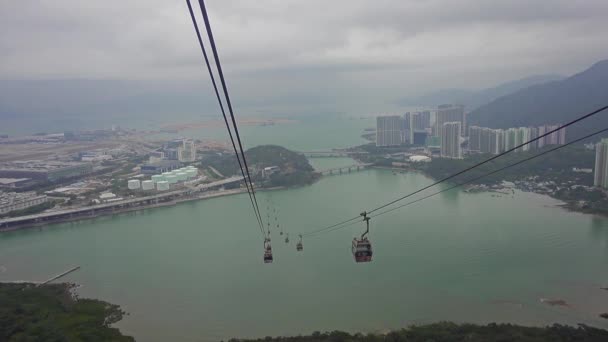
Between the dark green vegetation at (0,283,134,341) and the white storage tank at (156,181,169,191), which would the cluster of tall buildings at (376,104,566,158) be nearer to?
the white storage tank at (156,181,169,191)

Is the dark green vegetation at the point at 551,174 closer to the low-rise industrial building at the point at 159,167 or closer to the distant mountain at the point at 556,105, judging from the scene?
the distant mountain at the point at 556,105

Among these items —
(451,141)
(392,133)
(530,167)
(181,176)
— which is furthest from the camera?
(392,133)

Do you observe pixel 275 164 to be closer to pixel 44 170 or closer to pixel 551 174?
pixel 44 170

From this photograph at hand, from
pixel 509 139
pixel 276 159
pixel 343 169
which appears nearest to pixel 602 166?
pixel 509 139

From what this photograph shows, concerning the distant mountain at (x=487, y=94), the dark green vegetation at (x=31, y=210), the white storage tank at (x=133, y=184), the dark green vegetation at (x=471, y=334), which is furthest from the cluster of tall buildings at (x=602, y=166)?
the distant mountain at (x=487, y=94)

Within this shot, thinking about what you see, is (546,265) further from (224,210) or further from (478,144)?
(478,144)

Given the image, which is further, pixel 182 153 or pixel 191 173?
pixel 182 153
